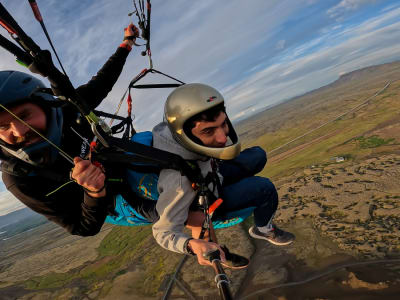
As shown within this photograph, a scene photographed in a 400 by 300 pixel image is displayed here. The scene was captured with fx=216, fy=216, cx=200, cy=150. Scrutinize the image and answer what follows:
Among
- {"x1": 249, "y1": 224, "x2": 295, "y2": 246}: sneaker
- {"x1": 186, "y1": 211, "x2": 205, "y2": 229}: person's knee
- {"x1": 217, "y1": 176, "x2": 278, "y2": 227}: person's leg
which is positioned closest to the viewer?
{"x1": 186, "y1": 211, "x2": 205, "y2": 229}: person's knee

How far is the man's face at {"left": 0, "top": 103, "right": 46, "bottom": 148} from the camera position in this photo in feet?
6.84

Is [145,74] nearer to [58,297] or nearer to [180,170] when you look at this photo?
[180,170]

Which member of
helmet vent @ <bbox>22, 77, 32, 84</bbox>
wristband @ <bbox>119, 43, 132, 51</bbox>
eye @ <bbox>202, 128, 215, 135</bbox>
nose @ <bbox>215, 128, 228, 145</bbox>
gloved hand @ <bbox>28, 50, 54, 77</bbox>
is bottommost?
nose @ <bbox>215, 128, 228, 145</bbox>

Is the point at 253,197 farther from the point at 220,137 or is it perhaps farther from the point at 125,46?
the point at 125,46

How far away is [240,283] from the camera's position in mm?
14219

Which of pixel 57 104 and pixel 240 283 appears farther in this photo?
pixel 240 283

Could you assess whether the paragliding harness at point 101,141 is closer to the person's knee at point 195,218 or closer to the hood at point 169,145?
the hood at point 169,145

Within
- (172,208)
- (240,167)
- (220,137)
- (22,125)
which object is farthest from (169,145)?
(22,125)

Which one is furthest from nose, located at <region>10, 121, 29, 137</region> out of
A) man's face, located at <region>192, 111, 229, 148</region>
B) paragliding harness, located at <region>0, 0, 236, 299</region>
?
man's face, located at <region>192, 111, 229, 148</region>

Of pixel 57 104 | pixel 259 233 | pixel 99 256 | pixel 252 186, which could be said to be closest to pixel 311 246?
pixel 259 233

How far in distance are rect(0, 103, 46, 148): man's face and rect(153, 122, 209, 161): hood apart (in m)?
1.20

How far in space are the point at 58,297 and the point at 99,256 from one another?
890 cm

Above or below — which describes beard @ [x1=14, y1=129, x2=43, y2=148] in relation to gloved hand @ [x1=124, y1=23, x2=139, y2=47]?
below

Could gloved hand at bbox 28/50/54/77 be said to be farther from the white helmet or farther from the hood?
the hood
